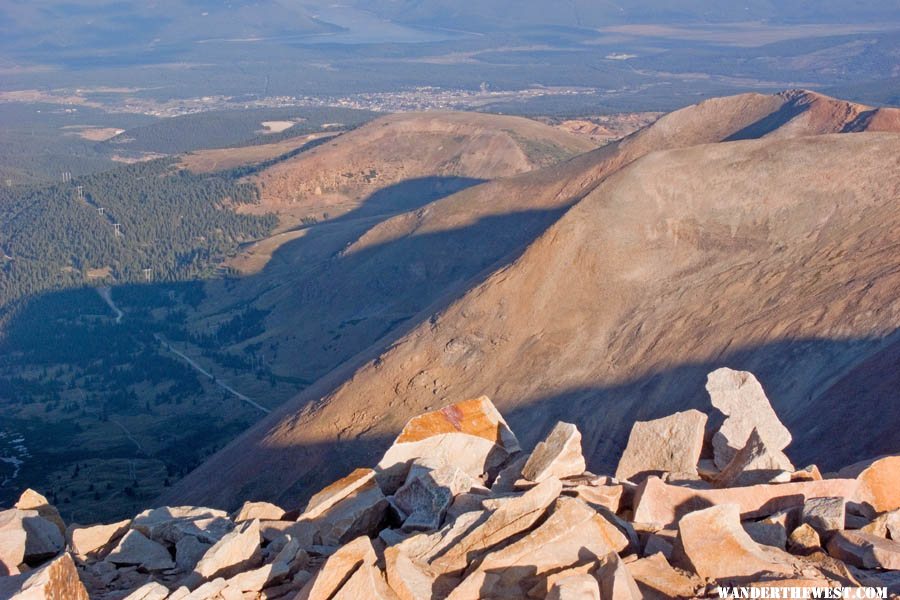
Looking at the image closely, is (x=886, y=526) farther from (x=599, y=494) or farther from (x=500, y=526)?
(x=500, y=526)

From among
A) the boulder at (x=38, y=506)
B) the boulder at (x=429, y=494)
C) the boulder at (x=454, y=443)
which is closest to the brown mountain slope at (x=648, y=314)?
the boulder at (x=454, y=443)

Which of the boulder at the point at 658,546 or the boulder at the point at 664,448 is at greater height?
the boulder at the point at 658,546

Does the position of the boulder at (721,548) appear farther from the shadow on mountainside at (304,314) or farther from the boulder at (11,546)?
the shadow on mountainside at (304,314)

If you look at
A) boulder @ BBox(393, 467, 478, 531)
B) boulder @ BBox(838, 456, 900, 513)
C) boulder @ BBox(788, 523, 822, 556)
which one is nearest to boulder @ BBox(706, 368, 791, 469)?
boulder @ BBox(838, 456, 900, 513)

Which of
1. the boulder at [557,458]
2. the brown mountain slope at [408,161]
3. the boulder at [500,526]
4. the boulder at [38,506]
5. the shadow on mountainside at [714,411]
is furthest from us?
the brown mountain slope at [408,161]

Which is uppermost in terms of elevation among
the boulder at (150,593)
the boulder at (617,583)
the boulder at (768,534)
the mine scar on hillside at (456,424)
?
the boulder at (617,583)

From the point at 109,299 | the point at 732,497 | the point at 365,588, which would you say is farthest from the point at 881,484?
the point at 109,299
